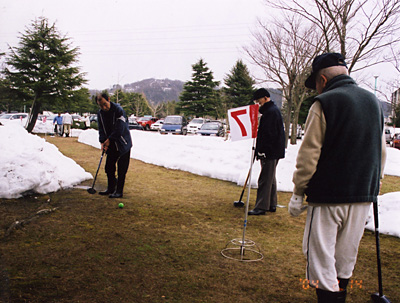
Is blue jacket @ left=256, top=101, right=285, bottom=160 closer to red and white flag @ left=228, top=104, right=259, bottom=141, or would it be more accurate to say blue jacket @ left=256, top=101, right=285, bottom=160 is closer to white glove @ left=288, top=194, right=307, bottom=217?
red and white flag @ left=228, top=104, right=259, bottom=141

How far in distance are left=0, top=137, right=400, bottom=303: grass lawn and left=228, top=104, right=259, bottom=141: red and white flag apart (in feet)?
4.76

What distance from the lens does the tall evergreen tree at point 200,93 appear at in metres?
52.6

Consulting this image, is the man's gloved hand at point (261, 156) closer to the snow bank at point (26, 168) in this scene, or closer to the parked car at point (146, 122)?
the snow bank at point (26, 168)

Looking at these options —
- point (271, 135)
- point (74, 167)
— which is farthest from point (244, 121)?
point (74, 167)

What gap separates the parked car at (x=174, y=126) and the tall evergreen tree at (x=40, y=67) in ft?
29.3

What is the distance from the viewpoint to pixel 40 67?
28.6m

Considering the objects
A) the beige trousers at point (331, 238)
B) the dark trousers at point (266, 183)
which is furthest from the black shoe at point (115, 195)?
the beige trousers at point (331, 238)

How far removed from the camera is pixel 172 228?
495 cm

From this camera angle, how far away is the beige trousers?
2357mm

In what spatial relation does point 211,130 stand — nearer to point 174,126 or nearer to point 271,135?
point 174,126

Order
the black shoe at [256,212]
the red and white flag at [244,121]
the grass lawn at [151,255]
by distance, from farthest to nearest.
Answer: the black shoe at [256,212], the red and white flag at [244,121], the grass lawn at [151,255]

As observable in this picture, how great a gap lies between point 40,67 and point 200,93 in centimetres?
2800

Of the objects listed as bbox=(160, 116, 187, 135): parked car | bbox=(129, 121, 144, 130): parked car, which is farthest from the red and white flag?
bbox=(129, 121, 144, 130): parked car

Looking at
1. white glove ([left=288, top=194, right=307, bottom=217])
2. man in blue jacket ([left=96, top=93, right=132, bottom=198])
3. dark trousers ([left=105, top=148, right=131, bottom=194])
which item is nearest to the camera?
white glove ([left=288, top=194, right=307, bottom=217])
